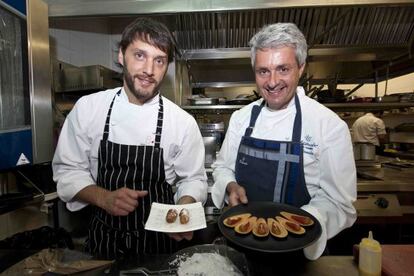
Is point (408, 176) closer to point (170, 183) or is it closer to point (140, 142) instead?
point (170, 183)

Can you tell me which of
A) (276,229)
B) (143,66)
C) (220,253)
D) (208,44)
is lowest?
(220,253)

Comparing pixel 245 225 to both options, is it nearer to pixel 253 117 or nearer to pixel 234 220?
pixel 234 220

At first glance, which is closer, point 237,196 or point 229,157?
point 237,196

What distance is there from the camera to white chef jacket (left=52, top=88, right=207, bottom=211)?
1.42 m

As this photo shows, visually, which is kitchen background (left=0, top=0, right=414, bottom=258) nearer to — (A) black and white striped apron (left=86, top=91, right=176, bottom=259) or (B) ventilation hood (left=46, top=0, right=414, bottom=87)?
(B) ventilation hood (left=46, top=0, right=414, bottom=87)

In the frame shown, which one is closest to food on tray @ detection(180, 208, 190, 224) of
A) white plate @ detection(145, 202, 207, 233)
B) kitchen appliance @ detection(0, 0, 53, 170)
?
white plate @ detection(145, 202, 207, 233)

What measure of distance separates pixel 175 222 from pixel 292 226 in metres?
0.42

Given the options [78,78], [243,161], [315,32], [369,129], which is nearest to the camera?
[243,161]

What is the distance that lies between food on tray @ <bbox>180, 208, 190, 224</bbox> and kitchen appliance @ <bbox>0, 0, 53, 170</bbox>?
1.04 meters

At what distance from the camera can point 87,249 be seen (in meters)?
1.46

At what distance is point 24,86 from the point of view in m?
1.68

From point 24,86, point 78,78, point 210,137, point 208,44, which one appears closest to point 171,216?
point 24,86

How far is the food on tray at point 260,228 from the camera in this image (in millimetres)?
969

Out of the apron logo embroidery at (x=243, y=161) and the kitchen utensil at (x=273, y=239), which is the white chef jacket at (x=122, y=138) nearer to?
the apron logo embroidery at (x=243, y=161)
